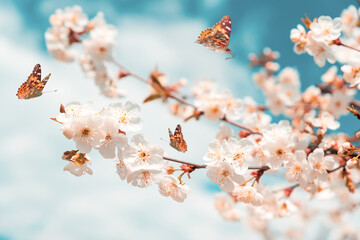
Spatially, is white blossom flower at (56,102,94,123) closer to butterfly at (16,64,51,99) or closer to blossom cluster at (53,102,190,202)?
blossom cluster at (53,102,190,202)

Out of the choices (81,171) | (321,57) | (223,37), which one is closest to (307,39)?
(321,57)

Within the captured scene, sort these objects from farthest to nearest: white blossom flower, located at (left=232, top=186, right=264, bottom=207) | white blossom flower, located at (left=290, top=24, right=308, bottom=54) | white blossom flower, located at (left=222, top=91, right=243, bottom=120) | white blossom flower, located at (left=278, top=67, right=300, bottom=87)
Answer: white blossom flower, located at (left=278, top=67, right=300, bottom=87), white blossom flower, located at (left=222, top=91, right=243, bottom=120), white blossom flower, located at (left=290, top=24, right=308, bottom=54), white blossom flower, located at (left=232, top=186, right=264, bottom=207)

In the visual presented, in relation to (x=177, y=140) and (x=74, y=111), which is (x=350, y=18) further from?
(x=74, y=111)

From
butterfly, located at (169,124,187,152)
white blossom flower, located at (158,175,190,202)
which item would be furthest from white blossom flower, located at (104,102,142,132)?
white blossom flower, located at (158,175,190,202)

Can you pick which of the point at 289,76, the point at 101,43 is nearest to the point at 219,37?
the point at 101,43

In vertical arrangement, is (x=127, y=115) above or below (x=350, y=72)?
below

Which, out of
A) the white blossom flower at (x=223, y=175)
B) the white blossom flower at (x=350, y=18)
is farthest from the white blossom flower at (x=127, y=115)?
the white blossom flower at (x=350, y=18)

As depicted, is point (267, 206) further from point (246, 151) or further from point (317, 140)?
point (246, 151)

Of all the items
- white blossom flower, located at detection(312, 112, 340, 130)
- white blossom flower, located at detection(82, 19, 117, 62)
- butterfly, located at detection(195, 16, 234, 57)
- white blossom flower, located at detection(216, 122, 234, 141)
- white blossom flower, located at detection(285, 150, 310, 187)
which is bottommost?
white blossom flower, located at detection(285, 150, 310, 187)
